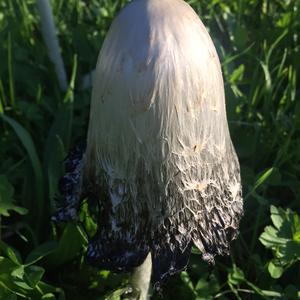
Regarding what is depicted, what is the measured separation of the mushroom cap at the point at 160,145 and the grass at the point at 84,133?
0.90 ft

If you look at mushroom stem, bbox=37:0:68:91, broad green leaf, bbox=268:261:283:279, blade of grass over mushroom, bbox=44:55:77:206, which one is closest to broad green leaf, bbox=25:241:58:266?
blade of grass over mushroom, bbox=44:55:77:206

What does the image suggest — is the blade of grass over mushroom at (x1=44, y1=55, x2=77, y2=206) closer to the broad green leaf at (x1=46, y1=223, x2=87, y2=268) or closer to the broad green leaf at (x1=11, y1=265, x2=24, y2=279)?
the broad green leaf at (x1=46, y1=223, x2=87, y2=268)

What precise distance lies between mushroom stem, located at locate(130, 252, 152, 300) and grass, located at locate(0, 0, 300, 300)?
55mm

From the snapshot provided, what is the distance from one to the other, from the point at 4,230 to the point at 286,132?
34.8 inches

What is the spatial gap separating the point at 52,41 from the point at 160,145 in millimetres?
1125

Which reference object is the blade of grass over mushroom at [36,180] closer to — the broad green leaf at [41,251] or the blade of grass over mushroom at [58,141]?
the blade of grass over mushroom at [58,141]

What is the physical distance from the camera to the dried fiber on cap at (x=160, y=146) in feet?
3.50

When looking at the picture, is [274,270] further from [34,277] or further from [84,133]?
[84,133]

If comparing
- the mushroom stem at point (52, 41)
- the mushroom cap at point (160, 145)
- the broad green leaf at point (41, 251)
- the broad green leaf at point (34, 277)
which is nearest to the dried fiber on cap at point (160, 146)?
the mushroom cap at point (160, 145)

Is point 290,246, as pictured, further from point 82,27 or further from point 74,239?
point 82,27

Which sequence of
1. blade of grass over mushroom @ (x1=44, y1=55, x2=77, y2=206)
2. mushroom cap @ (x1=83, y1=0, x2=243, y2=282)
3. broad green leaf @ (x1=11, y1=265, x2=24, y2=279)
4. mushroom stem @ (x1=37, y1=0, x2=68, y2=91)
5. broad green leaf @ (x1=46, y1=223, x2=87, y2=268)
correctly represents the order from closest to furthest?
mushroom cap @ (x1=83, y1=0, x2=243, y2=282), broad green leaf @ (x1=11, y1=265, x2=24, y2=279), broad green leaf @ (x1=46, y1=223, x2=87, y2=268), blade of grass over mushroom @ (x1=44, y1=55, x2=77, y2=206), mushroom stem @ (x1=37, y1=0, x2=68, y2=91)

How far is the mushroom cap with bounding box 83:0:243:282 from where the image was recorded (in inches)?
41.9

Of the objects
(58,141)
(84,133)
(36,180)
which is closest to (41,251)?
(36,180)

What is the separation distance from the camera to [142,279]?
1512mm
